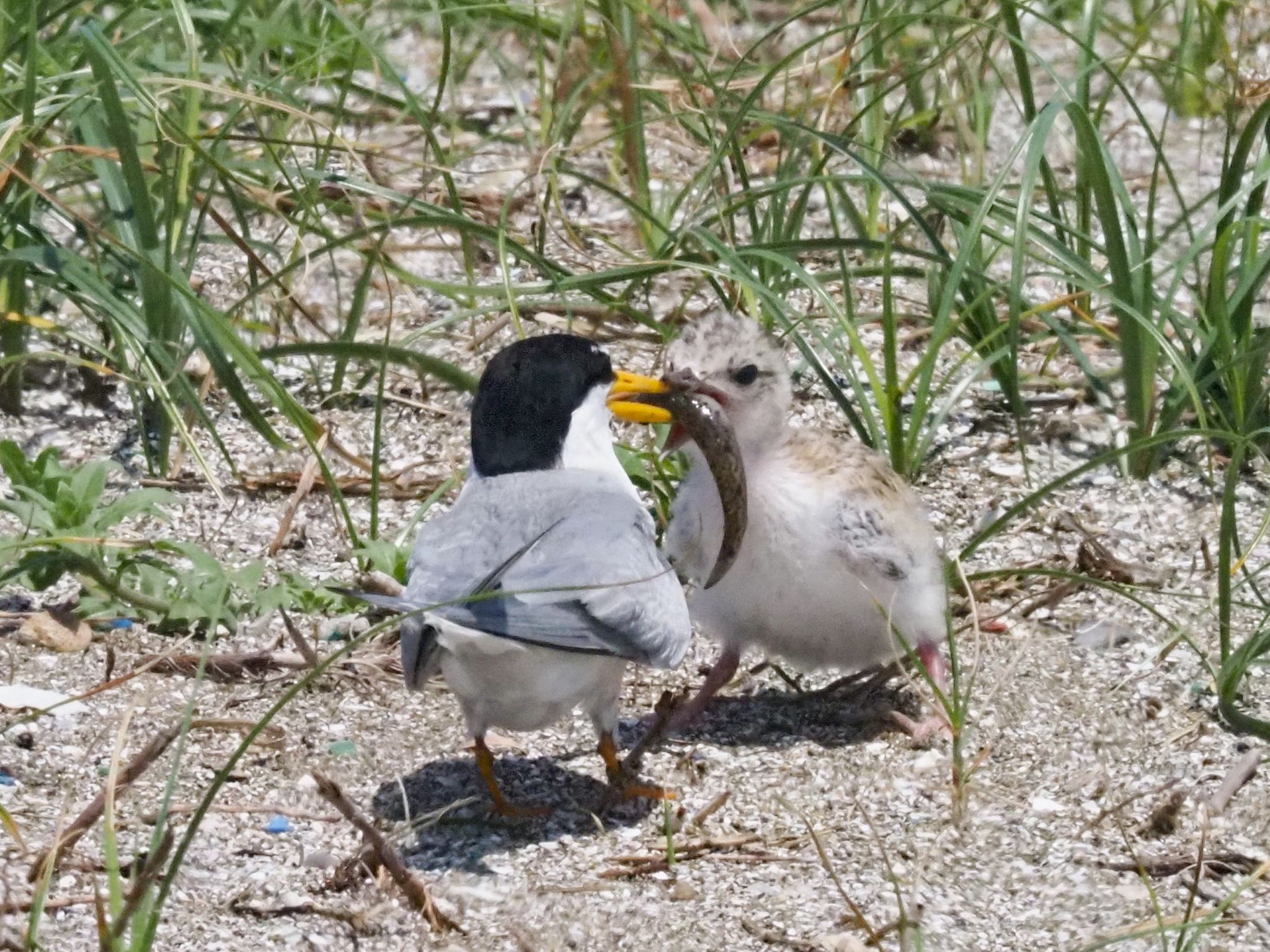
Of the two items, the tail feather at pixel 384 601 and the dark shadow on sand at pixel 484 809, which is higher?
the tail feather at pixel 384 601

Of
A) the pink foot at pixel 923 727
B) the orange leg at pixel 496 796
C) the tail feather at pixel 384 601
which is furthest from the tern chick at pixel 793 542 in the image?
the tail feather at pixel 384 601

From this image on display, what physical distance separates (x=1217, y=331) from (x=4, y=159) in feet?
8.66

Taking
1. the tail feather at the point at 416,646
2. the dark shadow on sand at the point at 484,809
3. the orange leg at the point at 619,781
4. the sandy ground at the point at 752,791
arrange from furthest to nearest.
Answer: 1. the orange leg at the point at 619,781
2. the dark shadow on sand at the point at 484,809
3. the tail feather at the point at 416,646
4. the sandy ground at the point at 752,791

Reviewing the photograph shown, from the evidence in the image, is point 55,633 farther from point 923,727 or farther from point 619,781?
point 923,727

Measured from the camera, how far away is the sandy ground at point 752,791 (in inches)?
109

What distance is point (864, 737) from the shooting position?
351cm

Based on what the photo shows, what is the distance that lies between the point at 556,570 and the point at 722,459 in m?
0.51

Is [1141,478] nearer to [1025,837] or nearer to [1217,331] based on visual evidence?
[1217,331]

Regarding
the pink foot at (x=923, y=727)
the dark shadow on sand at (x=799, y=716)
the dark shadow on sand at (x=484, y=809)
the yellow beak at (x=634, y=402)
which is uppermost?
the yellow beak at (x=634, y=402)

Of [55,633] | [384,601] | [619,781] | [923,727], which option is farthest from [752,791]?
[55,633]

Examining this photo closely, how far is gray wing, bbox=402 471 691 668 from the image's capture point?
9.53 feet

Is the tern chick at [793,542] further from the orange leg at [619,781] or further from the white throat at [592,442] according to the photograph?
the orange leg at [619,781]

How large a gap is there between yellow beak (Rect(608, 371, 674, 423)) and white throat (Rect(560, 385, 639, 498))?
0.09 ft

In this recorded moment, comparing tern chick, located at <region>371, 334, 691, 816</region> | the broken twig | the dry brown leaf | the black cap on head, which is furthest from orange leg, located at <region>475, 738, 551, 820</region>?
the dry brown leaf
